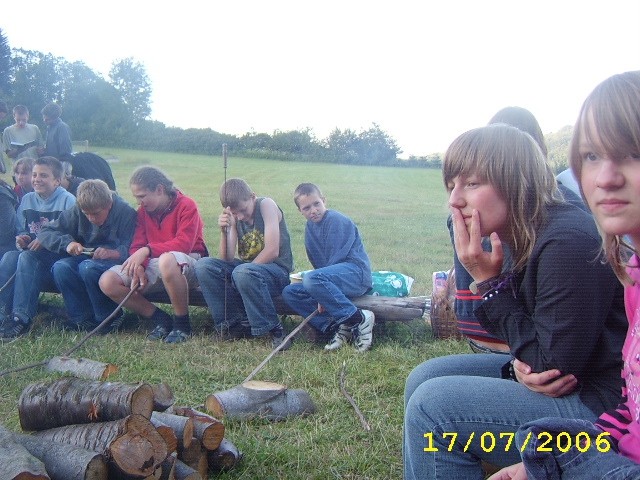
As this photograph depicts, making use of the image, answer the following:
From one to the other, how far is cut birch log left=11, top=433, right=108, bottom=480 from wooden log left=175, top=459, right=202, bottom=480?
26 cm

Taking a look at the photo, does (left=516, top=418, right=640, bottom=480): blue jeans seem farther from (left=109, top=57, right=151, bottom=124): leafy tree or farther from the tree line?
(left=109, top=57, right=151, bottom=124): leafy tree

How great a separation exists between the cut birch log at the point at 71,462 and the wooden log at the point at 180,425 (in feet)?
1.08

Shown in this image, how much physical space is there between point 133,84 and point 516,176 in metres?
10.6

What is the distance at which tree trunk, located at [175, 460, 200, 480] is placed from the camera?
2.24m

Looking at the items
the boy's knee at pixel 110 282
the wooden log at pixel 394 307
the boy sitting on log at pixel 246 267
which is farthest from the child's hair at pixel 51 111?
the wooden log at pixel 394 307

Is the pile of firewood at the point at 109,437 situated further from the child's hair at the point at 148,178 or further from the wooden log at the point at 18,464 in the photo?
the child's hair at the point at 148,178

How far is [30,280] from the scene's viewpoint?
4.91 meters

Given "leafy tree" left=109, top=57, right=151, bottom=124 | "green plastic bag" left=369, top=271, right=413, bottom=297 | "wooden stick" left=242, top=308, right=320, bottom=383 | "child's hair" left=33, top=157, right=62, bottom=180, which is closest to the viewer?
"wooden stick" left=242, top=308, right=320, bottom=383

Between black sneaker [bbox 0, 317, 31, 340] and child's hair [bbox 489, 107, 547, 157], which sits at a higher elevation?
child's hair [bbox 489, 107, 547, 157]

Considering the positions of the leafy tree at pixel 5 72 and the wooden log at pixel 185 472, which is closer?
the wooden log at pixel 185 472

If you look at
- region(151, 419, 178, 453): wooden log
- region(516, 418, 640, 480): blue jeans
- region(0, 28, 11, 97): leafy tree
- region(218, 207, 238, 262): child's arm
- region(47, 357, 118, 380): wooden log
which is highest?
region(0, 28, 11, 97): leafy tree

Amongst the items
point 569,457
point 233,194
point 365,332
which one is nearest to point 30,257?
point 233,194

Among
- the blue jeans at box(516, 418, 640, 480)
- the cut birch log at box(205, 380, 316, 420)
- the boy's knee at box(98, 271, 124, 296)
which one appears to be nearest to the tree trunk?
the cut birch log at box(205, 380, 316, 420)

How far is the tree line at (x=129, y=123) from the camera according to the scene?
31.3ft
